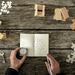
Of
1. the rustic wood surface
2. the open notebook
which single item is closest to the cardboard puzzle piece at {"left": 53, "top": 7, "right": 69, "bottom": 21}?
the rustic wood surface

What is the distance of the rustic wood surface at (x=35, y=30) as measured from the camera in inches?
65.7

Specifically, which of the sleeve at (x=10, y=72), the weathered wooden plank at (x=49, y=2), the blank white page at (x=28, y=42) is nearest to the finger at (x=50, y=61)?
the blank white page at (x=28, y=42)

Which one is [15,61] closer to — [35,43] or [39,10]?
[35,43]

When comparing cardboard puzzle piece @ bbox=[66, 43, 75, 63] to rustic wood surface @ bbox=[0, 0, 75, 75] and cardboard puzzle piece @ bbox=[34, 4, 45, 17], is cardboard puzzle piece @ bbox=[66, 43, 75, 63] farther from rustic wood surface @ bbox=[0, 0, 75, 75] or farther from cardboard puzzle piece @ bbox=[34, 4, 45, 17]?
cardboard puzzle piece @ bbox=[34, 4, 45, 17]

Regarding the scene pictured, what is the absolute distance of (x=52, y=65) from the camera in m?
1.59

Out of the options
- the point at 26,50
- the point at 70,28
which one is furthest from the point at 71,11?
the point at 26,50

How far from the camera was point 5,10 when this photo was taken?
65.6 inches

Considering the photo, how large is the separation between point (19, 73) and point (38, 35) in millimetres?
256

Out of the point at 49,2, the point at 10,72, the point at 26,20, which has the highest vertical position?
the point at 49,2

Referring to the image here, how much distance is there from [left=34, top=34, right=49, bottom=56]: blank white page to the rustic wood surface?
0.08ft

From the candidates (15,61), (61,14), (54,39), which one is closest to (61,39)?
(54,39)

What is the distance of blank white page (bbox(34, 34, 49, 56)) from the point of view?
1.66 m

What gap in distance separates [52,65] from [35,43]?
6.9 inches

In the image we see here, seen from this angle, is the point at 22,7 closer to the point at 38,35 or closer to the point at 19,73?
the point at 38,35
